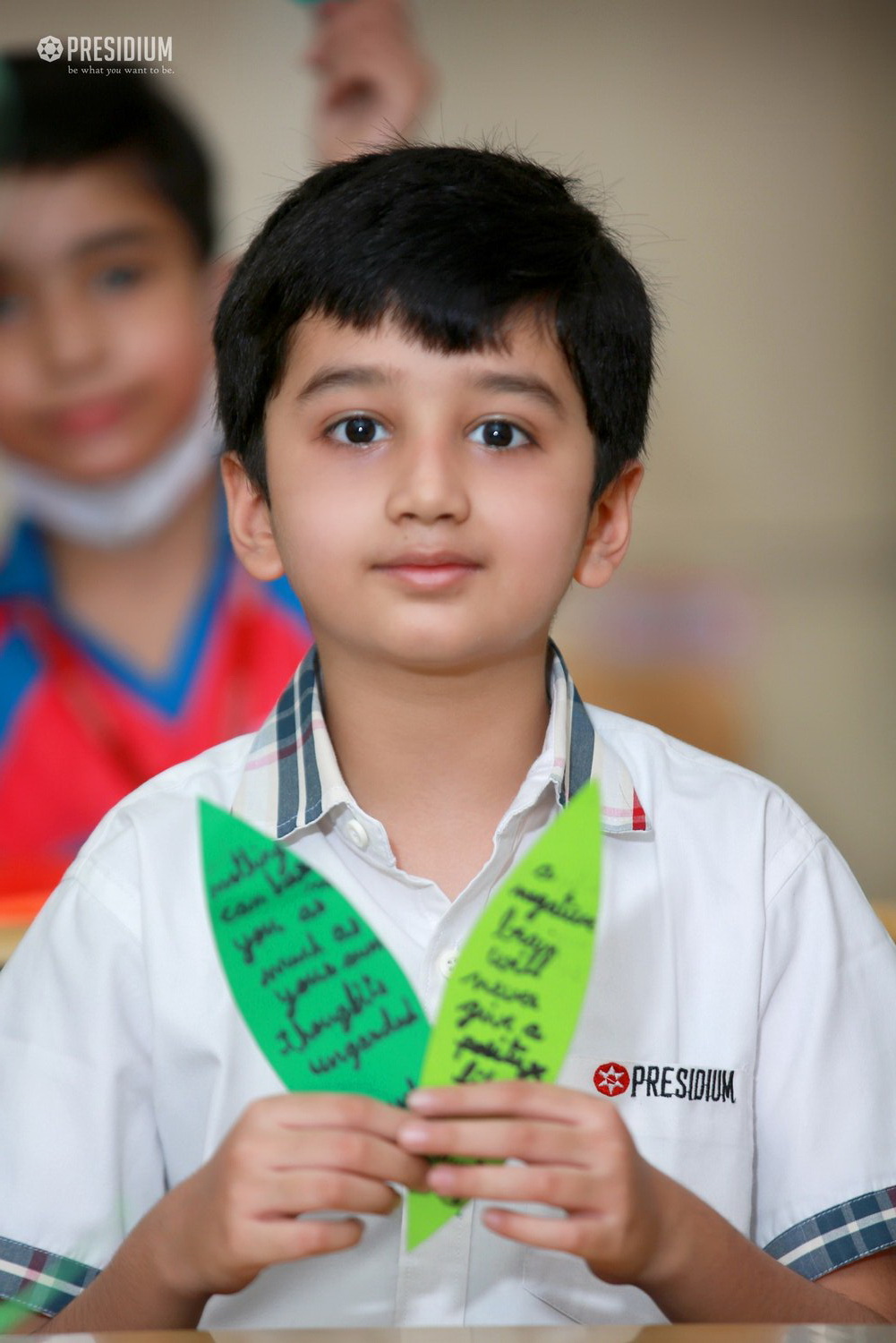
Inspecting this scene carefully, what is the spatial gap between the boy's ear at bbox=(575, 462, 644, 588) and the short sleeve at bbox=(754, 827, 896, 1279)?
192 millimetres

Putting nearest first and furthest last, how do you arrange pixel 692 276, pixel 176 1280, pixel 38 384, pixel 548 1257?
pixel 176 1280, pixel 548 1257, pixel 38 384, pixel 692 276

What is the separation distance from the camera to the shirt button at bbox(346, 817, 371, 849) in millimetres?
773

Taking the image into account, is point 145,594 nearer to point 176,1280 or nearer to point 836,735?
point 836,735

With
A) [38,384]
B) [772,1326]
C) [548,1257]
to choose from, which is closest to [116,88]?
[38,384]

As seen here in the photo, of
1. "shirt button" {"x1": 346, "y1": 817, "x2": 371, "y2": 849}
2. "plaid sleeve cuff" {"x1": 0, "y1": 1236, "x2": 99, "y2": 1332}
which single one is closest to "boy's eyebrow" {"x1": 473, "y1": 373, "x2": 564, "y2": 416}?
"shirt button" {"x1": 346, "y1": 817, "x2": 371, "y2": 849}

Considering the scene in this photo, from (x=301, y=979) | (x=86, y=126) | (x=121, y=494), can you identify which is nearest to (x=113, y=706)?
(x=121, y=494)

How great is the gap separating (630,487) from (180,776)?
12.4 inches

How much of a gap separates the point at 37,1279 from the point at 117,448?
1323mm

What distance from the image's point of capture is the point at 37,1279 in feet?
2.28

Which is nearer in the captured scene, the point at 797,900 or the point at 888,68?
the point at 797,900

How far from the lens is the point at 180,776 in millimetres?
837

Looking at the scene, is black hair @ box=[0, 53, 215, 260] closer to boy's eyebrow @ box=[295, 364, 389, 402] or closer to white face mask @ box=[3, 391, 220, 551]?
white face mask @ box=[3, 391, 220, 551]

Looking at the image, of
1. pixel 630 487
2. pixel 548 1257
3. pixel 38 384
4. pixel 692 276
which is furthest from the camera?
pixel 692 276

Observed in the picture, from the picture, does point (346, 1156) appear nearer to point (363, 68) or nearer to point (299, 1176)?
point (299, 1176)
